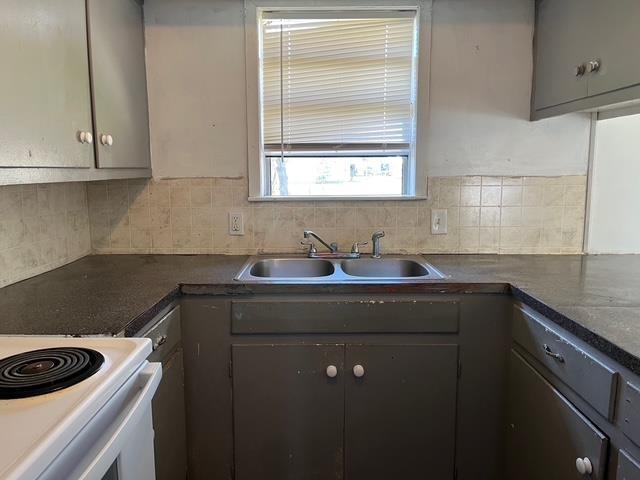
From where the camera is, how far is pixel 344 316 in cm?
175

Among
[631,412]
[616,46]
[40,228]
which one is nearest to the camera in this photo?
[631,412]

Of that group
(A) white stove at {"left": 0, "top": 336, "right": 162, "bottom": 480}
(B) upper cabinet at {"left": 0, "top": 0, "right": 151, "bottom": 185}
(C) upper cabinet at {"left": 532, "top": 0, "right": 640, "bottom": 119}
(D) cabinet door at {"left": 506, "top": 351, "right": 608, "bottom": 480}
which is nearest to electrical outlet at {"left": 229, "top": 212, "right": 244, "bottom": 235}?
(B) upper cabinet at {"left": 0, "top": 0, "right": 151, "bottom": 185}

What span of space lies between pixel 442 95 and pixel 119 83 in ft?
4.68

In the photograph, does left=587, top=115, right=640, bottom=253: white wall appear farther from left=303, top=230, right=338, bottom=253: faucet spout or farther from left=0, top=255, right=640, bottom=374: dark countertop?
left=303, top=230, right=338, bottom=253: faucet spout

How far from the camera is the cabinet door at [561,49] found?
1781 mm

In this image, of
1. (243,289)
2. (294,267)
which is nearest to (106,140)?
(243,289)

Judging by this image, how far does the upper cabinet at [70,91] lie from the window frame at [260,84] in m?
0.50

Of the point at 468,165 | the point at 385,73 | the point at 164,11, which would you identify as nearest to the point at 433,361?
the point at 468,165

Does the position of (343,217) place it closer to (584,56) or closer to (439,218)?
(439,218)

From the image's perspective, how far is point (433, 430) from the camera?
1.82 metres

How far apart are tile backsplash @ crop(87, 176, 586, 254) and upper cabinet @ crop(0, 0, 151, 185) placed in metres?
0.27

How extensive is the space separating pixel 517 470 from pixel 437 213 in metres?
1.13

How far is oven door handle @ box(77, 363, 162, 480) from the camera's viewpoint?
813 millimetres

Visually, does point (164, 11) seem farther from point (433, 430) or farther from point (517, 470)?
point (517, 470)
